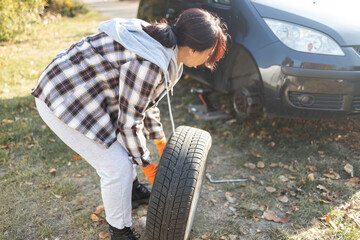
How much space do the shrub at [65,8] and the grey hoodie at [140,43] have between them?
8482mm

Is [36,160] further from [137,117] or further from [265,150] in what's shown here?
[265,150]

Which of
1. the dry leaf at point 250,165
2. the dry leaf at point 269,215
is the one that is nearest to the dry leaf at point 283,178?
the dry leaf at point 250,165

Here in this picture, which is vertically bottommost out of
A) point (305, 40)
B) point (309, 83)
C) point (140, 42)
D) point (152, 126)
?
point (152, 126)

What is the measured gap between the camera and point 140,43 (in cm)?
170

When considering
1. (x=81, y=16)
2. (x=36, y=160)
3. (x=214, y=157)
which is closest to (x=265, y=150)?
(x=214, y=157)

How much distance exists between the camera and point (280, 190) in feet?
9.06

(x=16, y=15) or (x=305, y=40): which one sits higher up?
(x=305, y=40)

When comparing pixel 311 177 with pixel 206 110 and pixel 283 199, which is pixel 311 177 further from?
pixel 206 110

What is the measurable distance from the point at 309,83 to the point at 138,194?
168cm

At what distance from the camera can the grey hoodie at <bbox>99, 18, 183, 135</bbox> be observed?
1684mm

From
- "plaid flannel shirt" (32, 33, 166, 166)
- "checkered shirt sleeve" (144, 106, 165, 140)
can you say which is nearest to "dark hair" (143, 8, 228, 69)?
"plaid flannel shirt" (32, 33, 166, 166)

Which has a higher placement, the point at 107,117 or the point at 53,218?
the point at 107,117

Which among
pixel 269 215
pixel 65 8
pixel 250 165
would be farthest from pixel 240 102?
pixel 65 8

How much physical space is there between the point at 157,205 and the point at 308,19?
79.0 inches
